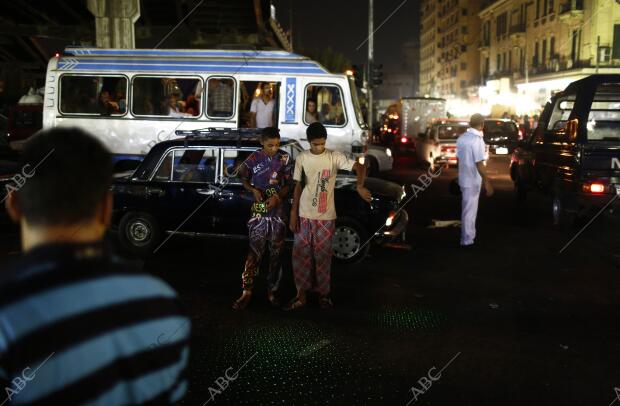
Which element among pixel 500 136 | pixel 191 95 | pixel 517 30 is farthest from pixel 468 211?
pixel 517 30

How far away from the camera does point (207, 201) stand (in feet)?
27.5

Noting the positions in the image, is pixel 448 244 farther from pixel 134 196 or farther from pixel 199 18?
pixel 199 18

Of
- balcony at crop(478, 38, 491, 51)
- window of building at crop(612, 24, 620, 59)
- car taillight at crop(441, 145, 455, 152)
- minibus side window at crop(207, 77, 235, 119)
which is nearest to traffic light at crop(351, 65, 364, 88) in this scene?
minibus side window at crop(207, 77, 235, 119)

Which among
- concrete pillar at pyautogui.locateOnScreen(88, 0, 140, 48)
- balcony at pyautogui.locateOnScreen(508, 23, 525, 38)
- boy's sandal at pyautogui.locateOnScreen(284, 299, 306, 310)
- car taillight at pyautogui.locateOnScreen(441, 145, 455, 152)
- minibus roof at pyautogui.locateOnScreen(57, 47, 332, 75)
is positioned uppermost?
balcony at pyautogui.locateOnScreen(508, 23, 525, 38)

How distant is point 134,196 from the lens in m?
8.59

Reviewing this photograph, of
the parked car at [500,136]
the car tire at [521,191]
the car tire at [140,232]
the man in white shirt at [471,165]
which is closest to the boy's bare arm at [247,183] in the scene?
the car tire at [140,232]

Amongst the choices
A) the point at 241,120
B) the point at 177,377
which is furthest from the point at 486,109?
the point at 177,377

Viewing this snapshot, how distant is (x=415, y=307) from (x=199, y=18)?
21.2 meters

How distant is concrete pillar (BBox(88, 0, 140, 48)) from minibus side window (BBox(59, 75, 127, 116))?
3.83m

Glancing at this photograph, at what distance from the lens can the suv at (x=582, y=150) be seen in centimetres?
950

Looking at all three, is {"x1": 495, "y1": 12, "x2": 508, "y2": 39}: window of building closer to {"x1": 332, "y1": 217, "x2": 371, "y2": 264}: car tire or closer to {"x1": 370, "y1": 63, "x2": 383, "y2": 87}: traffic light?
{"x1": 370, "y1": 63, "x2": 383, "y2": 87}: traffic light

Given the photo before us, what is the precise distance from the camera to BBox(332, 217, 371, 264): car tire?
8.07 metres

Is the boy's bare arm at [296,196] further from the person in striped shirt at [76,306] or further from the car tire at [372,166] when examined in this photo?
the car tire at [372,166]

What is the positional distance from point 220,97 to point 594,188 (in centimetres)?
716
